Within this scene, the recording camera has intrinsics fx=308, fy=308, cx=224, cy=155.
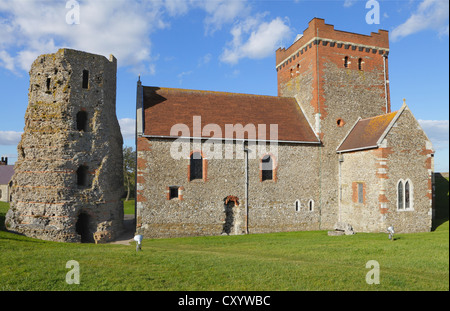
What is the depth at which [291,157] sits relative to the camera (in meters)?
22.1

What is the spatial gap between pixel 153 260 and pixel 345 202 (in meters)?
16.0

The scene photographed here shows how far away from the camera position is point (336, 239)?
17703mm

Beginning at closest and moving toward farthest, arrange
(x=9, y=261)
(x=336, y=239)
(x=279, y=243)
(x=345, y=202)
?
(x=9, y=261)
(x=279, y=243)
(x=336, y=239)
(x=345, y=202)

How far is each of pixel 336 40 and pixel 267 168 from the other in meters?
12.2

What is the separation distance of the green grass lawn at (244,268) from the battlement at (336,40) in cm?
1618

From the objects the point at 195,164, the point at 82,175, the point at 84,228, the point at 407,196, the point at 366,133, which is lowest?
the point at 84,228

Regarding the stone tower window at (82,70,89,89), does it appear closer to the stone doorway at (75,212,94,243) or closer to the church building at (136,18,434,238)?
the church building at (136,18,434,238)

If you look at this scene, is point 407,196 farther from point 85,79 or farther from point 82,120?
point 85,79

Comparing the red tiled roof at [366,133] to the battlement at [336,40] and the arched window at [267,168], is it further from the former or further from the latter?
the battlement at [336,40]

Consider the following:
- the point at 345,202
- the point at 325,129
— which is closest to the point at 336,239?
the point at 345,202

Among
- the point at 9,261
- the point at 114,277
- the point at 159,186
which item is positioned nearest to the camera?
the point at 114,277

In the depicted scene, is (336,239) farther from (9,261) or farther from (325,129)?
(9,261)

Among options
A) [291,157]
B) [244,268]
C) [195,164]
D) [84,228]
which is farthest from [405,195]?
[84,228]

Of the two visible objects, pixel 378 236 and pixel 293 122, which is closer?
pixel 378 236
